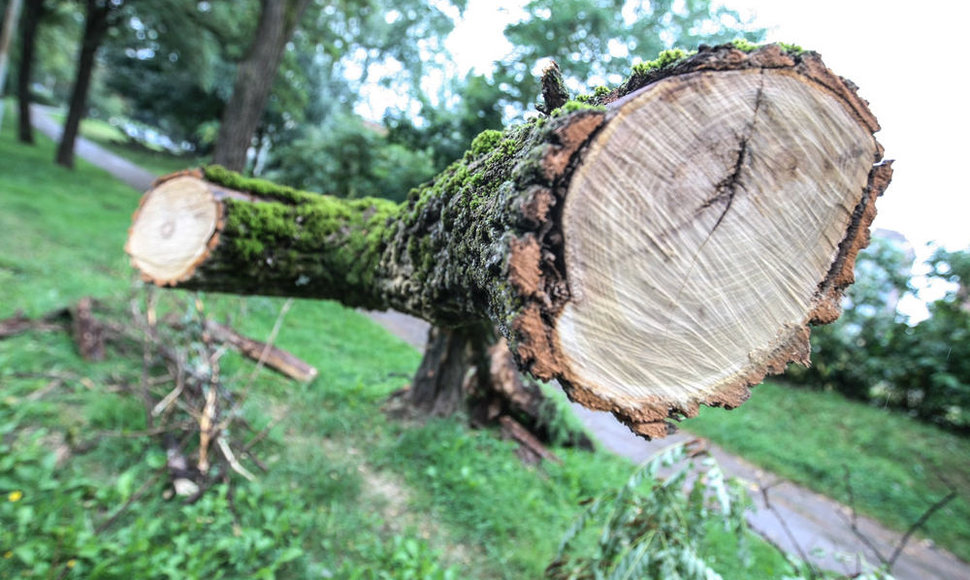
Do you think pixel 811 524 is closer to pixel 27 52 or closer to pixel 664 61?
pixel 664 61

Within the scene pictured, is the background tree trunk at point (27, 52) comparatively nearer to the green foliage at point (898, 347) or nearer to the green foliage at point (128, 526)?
the green foliage at point (128, 526)

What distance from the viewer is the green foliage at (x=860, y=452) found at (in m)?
5.26

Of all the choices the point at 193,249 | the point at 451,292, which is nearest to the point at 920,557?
the point at 451,292

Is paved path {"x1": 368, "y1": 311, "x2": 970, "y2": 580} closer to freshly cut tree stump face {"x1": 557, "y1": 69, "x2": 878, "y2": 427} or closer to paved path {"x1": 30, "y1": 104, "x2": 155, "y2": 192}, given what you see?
freshly cut tree stump face {"x1": 557, "y1": 69, "x2": 878, "y2": 427}

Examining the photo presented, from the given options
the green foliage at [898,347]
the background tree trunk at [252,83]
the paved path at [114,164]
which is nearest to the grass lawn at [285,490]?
the background tree trunk at [252,83]

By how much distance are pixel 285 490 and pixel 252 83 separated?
5198mm

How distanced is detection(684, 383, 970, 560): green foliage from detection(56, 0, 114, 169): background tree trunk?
15.5m

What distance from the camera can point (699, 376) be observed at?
110 cm

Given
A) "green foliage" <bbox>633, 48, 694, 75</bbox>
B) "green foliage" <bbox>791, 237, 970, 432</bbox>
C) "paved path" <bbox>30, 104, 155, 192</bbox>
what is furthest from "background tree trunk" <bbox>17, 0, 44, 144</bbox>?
"green foliage" <bbox>791, 237, 970, 432</bbox>

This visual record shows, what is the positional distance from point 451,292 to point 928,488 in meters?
6.66

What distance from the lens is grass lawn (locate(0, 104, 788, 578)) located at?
2.46 m

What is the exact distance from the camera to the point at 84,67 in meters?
13.3

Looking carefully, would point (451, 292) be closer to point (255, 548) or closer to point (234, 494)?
point (255, 548)

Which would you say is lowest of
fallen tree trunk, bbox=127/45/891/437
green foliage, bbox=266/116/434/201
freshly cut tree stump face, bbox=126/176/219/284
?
freshly cut tree stump face, bbox=126/176/219/284
